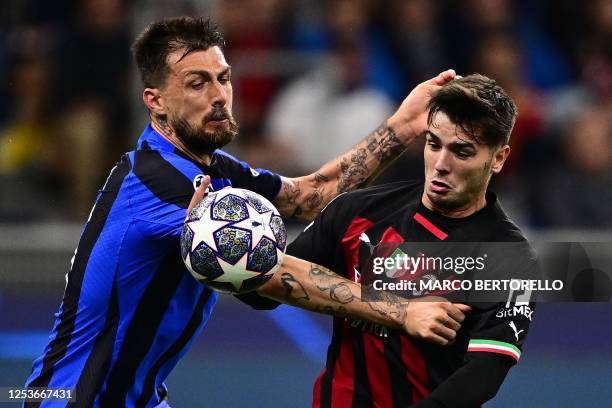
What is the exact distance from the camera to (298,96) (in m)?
12.9

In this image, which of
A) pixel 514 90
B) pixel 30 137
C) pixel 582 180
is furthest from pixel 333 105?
pixel 30 137

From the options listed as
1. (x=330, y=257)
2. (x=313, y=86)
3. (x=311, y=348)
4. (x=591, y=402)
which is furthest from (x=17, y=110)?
(x=330, y=257)

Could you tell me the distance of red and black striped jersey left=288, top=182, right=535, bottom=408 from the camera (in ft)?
15.8

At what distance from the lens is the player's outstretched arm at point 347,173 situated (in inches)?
244

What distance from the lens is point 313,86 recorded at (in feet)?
42.2

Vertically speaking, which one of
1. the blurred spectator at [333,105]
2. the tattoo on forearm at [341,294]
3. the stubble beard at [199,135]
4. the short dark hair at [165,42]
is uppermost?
the short dark hair at [165,42]

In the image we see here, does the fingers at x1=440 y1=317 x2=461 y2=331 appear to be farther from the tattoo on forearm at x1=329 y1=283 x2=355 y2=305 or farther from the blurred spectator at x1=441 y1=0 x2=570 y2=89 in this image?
the blurred spectator at x1=441 y1=0 x2=570 y2=89

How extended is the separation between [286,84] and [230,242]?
334 inches

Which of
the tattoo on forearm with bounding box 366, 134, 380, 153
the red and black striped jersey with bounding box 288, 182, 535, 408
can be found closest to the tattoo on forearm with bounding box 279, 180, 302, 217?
the tattoo on forearm with bounding box 366, 134, 380, 153

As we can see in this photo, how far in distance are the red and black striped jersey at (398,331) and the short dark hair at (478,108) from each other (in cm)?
32

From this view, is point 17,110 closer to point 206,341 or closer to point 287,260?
point 206,341

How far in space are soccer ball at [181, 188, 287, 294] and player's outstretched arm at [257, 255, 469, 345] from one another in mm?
263

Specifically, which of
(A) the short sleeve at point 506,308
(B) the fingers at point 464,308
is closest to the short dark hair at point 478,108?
(A) the short sleeve at point 506,308

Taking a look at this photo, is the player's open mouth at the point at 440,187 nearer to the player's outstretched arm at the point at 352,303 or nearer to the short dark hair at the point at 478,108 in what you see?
the short dark hair at the point at 478,108
